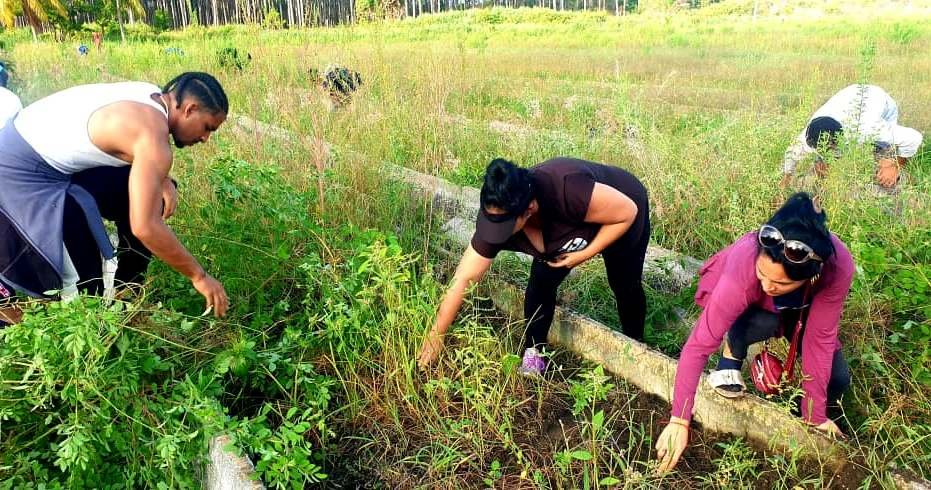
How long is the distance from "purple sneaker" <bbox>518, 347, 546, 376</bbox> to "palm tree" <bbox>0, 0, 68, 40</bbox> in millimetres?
20672

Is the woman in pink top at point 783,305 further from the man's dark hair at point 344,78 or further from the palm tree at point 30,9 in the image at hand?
the palm tree at point 30,9

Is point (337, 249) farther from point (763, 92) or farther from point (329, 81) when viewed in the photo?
Result: point (763, 92)

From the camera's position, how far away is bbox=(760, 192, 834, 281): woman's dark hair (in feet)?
5.68

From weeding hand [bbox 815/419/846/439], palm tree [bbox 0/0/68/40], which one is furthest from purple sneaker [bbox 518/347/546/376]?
palm tree [bbox 0/0/68/40]

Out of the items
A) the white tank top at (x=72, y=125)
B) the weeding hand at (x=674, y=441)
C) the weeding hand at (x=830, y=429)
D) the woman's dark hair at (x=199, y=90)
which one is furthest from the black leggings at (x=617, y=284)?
the white tank top at (x=72, y=125)

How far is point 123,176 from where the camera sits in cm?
239

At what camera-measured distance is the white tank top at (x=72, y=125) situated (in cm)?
205

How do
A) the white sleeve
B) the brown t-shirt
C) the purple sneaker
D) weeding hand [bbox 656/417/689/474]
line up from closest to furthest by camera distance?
1. weeding hand [bbox 656/417/689/474]
2. the brown t-shirt
3. the purple sneaker
4. the white sleeve

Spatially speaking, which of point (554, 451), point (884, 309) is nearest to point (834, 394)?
point (884, 309)

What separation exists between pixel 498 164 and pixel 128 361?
1.33 m

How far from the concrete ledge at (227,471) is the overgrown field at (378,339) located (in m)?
0.06

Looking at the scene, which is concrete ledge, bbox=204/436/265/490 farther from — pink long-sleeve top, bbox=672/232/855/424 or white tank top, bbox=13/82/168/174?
pink long-sleeve top, bbox=672/232/855/424

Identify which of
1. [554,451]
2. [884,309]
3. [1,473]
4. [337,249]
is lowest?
[554,451]

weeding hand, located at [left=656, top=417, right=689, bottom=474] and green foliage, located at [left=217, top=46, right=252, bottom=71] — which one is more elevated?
green foliage, located at [left=217, top=46, right=252, bottom=71]
